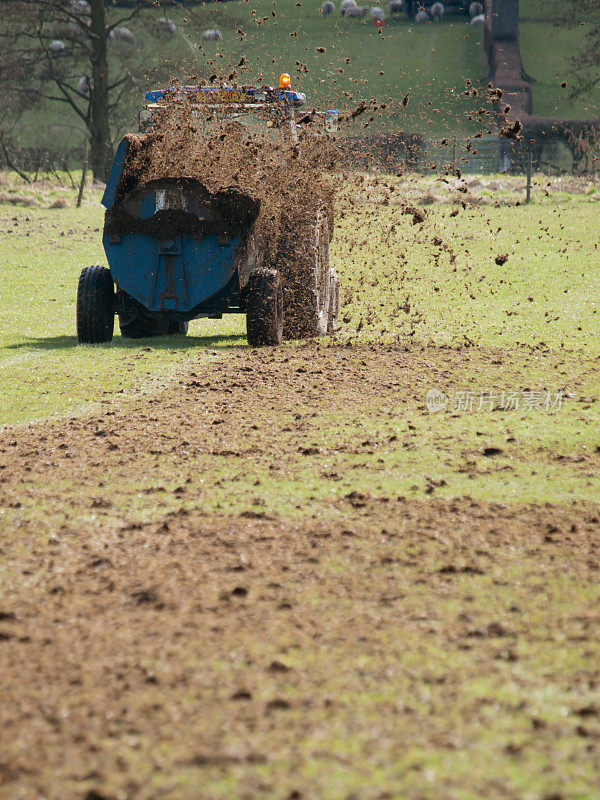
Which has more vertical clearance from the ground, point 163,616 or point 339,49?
point 339,49

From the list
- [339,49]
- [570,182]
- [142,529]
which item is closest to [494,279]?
[142,529]

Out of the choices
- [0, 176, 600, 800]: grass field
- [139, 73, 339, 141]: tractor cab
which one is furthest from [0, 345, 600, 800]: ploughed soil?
[139, 73, 339, 141]: tractor cab

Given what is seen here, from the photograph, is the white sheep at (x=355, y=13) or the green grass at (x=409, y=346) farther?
the white sheep at (x=355, y=13)

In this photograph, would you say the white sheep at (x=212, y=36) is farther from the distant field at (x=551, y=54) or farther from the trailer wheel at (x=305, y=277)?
the trailer wheel at (x=305, y=277)

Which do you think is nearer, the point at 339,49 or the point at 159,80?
the point at 159,80

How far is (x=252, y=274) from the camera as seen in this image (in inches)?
394

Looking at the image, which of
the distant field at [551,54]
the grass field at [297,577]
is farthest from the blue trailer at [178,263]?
the distant field at [551,54]

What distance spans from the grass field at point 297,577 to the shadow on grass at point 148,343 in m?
0.60

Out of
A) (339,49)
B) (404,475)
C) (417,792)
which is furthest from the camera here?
(339,49)

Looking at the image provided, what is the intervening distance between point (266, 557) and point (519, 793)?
1.96 meters

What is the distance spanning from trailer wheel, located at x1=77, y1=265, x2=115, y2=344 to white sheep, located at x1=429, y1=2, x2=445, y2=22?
66.9 metres

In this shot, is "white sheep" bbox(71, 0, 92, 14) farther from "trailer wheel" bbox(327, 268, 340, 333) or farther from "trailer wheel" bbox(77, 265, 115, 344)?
"trailer wheel" bbox(77, 265, 115, 344)

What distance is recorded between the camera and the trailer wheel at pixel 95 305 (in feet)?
33.4

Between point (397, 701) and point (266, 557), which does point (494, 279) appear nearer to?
point (266, 557)
